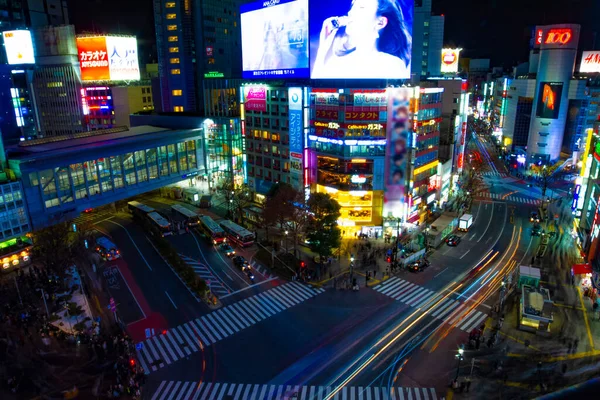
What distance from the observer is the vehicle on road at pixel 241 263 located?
43969 millimetres

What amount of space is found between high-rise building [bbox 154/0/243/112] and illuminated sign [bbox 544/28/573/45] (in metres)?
71.2

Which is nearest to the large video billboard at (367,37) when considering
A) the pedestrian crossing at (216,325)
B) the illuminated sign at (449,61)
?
the pedestrian crossing at (216,325)

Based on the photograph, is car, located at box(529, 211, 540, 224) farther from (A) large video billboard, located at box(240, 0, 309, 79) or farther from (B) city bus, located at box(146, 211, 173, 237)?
(B) city bus, located at box(146, 211, 173, 237)

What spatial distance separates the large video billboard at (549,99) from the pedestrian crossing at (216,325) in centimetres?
7391

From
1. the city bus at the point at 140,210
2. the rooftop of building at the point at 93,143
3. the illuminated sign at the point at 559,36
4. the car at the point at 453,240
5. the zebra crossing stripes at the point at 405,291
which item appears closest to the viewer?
the zebra crossing stripes at the point at 405,291

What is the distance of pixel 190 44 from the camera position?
94.9m

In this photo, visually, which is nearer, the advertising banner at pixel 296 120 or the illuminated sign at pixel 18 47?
the advertising banner at pixel 296 120

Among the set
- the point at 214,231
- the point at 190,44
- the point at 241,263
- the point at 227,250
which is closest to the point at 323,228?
the point at 241,263

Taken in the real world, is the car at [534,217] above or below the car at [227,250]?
above

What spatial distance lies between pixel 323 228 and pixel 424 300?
512 inches

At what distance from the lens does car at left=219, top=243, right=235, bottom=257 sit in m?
48.0

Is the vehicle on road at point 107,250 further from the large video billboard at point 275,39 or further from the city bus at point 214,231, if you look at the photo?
the large video billboard at point 275,39

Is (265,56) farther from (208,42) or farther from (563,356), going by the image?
(563,356)

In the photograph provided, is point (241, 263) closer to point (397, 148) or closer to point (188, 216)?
point (188, 216)
